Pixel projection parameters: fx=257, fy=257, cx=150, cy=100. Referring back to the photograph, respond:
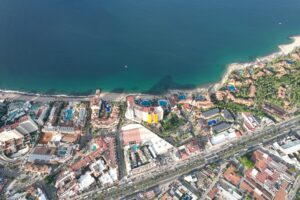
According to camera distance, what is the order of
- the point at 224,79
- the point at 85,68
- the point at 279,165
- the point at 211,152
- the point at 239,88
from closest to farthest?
1. the point at 279,165
2. the point at 211,152
3. the point at 239,88
4. the point at 224,79
5. the point at 85,68

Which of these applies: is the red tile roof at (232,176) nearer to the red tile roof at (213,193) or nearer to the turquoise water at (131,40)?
the red tile roof at (213,193)

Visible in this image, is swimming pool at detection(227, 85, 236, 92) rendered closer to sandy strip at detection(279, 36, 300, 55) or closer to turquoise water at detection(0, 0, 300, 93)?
turquoise water at detection(0, 0, 300, 93)

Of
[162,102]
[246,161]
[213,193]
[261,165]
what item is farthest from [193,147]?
[162,102]

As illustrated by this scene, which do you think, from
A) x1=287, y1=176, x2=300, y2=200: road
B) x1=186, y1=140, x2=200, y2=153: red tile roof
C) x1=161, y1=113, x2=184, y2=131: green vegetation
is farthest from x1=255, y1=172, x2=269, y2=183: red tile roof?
x1=161, y1=113, x2=184, y2=131: green vegetation

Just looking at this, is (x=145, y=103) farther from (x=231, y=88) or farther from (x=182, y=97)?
(x=231, y=88)

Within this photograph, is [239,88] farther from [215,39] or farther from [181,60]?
[215,39]

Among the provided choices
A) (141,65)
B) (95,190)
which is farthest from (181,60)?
(95,190)
